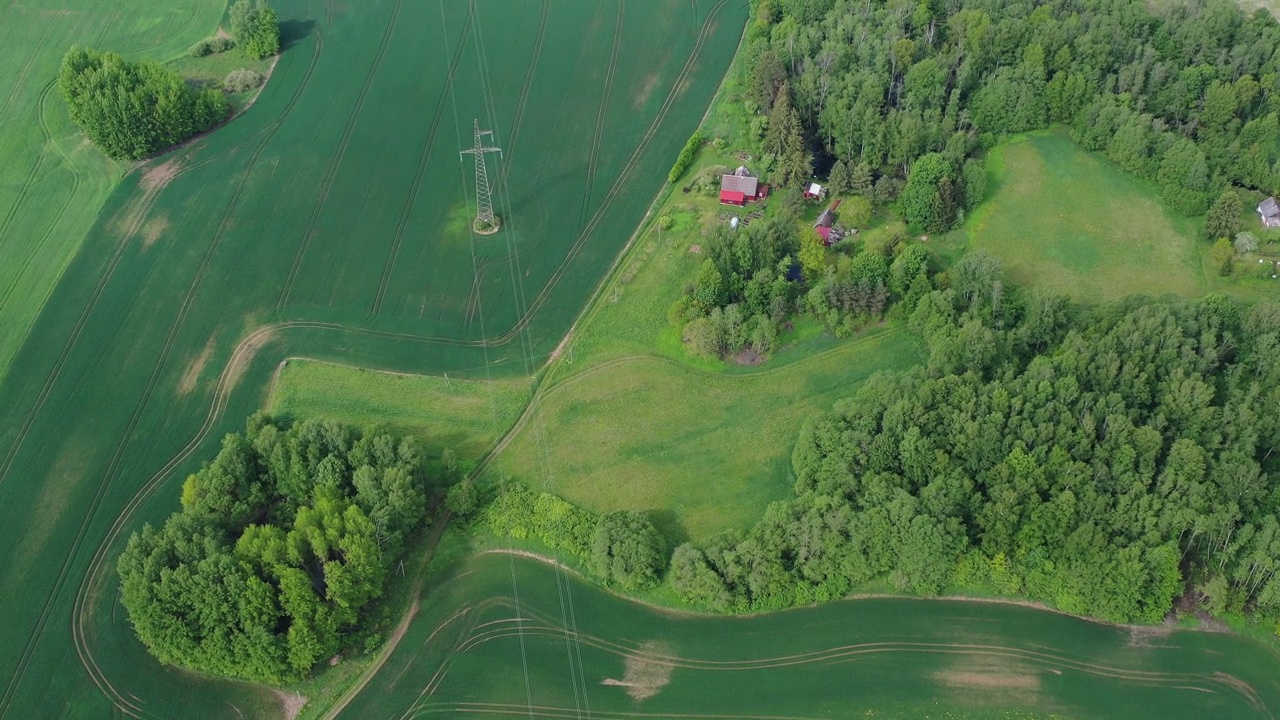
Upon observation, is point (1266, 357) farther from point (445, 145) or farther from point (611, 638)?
point (445, 145)

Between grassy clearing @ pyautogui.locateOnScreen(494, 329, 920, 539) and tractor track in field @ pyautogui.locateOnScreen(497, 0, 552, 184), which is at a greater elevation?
tractor track in field @ pyautogui.locateOnScreen(497, 0, 552, 184)

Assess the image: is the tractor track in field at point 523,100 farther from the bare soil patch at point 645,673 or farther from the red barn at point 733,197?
the bare soil patch at point 645,673

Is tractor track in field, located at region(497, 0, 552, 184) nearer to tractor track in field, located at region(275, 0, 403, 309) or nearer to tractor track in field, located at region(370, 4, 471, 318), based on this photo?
tractor track in field, located at region(370, 4, 471, 318)

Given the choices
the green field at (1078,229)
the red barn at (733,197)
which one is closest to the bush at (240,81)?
the red barn at (733,197)

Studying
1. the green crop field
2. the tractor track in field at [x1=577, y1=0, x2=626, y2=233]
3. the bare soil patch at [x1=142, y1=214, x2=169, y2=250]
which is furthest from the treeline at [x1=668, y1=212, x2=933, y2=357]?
the bare soil patch at [x1=142, y1=214, x2=169, y2=250]

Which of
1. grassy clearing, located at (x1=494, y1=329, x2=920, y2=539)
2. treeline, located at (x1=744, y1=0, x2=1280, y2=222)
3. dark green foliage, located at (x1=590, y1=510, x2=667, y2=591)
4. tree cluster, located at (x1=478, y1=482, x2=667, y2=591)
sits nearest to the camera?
dark green foliage, located at (x1=590, y1=510, x2=667, y2=591)

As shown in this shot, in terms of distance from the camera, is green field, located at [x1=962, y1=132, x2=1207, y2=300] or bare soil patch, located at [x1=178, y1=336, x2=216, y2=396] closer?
bare soil patch, located at [x1=178, y1=336, x2=216, y2=396]
